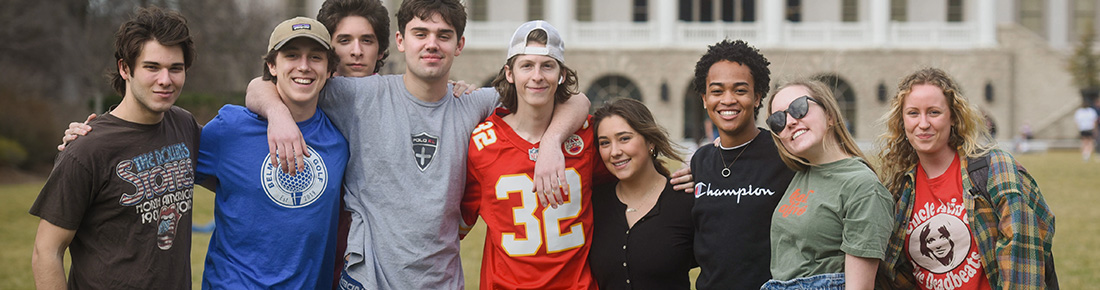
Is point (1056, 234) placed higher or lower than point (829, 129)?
lower

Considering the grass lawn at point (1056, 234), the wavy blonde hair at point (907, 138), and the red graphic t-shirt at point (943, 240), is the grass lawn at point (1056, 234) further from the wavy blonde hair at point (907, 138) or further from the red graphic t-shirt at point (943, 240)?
the red graphic t-shirt at point (943, 240)

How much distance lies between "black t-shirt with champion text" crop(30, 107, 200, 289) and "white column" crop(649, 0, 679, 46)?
32.8 m

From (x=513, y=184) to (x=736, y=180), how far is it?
1.02 metres

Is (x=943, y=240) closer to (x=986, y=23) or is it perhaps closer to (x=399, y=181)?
(x=399, y=181)

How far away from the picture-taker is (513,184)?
432cm

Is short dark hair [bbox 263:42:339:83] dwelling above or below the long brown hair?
above

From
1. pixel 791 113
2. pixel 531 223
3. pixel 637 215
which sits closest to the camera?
pixel 791 113

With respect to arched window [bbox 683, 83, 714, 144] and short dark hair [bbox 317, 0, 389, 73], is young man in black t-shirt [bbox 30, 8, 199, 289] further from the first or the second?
arched window [bbox 683, 83, 714, 144]

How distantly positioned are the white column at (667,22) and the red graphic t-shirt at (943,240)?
3229cm

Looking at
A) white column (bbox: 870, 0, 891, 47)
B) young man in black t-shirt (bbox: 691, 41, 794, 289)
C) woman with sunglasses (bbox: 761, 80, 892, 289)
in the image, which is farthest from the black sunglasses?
white column (bbox: 870, 0, 891, 47)

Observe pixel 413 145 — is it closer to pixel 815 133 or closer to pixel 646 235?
pixel 646 235

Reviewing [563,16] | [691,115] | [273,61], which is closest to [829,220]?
[273,61]

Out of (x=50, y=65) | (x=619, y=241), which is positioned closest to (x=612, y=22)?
(x=50, y=65)

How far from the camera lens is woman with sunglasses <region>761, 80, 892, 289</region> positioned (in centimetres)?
357
